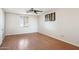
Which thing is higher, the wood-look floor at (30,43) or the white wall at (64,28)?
the white wall at (64,28)

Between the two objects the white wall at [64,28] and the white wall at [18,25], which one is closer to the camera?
the white wall at [18,25]

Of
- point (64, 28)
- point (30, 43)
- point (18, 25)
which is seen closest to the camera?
point (18, 25)

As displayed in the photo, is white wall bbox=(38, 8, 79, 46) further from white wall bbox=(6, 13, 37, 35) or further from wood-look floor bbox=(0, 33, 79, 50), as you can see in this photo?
white wall bbox=(6, 13, 37, 35)

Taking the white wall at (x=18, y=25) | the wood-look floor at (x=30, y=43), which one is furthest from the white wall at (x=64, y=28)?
the white wall at (x=18, y=25)

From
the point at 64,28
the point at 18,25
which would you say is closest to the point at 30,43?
the point at 18,25

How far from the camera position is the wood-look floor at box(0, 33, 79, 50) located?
51.2 inches

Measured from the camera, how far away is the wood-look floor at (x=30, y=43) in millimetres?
1302

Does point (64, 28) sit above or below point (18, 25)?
below

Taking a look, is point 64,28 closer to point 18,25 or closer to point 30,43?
point 30,43

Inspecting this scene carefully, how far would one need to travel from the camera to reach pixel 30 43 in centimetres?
174

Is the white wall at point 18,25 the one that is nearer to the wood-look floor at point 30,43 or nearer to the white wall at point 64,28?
the wood-look floor at point 30,43

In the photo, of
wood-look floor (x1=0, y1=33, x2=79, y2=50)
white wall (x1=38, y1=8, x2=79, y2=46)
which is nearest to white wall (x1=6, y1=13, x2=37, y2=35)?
wood-look floor (x1=0, y1=33, x2=79, y2=50)
